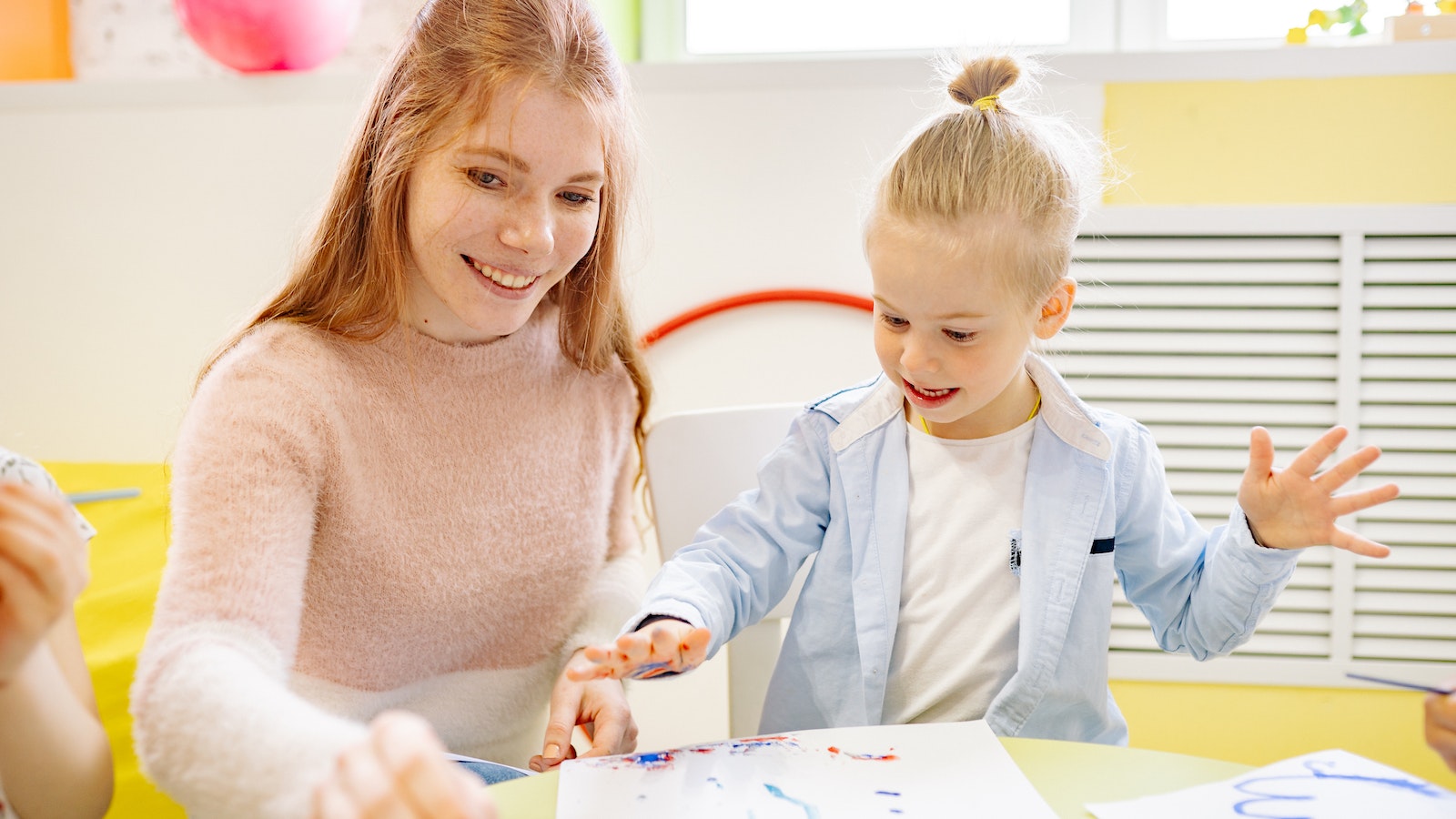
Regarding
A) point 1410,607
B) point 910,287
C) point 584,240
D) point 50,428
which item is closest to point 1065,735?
point 910,287

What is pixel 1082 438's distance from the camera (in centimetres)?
91

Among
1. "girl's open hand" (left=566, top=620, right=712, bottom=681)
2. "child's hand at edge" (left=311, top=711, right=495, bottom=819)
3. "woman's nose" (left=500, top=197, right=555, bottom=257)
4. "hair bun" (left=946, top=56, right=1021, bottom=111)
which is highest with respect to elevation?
"hair bun" (left=946, top=56, right=1021, bottom=111)

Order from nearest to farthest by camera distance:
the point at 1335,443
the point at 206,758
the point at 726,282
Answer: the point at 206,758
the point at 1335,443
the point at 726,282

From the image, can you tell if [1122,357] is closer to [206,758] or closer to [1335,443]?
[1335,443]

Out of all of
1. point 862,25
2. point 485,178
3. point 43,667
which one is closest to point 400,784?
point 43,667

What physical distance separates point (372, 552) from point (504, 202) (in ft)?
0.92

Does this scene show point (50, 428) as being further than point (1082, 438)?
Yes

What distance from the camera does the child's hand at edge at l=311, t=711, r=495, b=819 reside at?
0.42 metres

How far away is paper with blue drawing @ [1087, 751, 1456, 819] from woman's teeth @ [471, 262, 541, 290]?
54cm

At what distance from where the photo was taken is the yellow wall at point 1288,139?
1.39m

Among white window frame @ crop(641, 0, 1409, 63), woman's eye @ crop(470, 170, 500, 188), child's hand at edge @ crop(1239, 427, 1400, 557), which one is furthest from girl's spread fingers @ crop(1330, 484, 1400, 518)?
white window frame @ crop(641, 0, 1409, 63)

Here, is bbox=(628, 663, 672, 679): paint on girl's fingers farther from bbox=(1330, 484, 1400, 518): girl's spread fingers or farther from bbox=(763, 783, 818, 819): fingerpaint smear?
bbox=(1330, 484, 1400, 518): girl's spread fingers

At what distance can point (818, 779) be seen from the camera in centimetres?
63

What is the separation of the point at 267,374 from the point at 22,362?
49.8 inches
